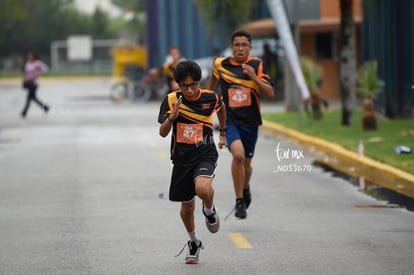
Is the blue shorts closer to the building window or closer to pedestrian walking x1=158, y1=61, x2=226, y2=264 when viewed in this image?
pedestrian walking x1=158, y1=61, x2=226, y2=264

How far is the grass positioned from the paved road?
83 centimetres

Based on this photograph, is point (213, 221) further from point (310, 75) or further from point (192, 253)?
point (310, 75)

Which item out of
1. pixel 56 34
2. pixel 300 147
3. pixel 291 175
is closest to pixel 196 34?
pixel 300 147

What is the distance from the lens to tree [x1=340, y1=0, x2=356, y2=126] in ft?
81.3

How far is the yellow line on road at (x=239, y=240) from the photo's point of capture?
1095 centimetres

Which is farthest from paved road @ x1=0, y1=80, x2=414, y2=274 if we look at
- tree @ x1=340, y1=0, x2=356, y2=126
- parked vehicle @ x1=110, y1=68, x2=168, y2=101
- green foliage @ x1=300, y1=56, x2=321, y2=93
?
parked vehicle @ x1=110, y1=68, x2=168, y2=101

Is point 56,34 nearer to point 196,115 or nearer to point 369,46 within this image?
point 369,46

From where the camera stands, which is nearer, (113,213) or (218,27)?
(113,213)

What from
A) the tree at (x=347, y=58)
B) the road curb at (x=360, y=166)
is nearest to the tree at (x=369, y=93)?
the tree at (x=347, y=58)

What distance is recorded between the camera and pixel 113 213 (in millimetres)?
13414

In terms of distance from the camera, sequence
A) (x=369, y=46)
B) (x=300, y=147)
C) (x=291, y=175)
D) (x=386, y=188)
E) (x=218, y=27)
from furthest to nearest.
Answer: (x=218, y=27), (x=369, y=46), (x=300, y=147), (x=291, y=175), (x=386, y=188)

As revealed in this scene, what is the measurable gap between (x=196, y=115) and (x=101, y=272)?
60.8 inches

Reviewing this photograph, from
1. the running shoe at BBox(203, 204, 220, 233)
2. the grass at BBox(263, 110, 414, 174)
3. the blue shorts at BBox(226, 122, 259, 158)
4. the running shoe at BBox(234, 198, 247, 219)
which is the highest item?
the blue shorts at BBox(226, 122, 259, 158)

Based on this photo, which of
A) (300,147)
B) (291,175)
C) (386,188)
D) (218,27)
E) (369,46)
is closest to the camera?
(386,188)
